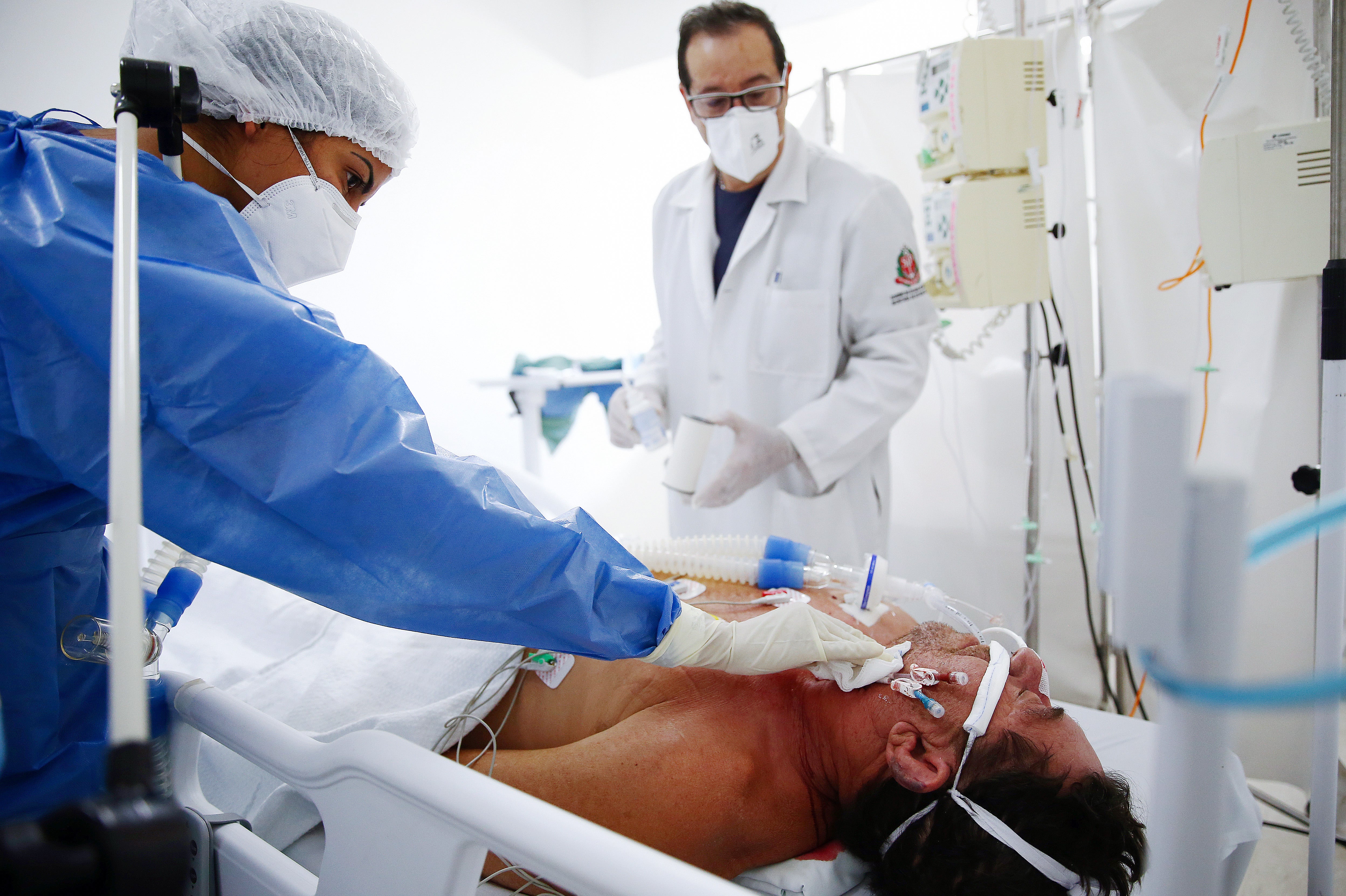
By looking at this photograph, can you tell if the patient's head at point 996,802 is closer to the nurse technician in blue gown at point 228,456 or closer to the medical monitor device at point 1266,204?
the nurse technician in blue gown at point 228,456

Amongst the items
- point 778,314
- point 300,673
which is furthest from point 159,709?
point 778,314

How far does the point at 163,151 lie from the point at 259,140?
0.21m

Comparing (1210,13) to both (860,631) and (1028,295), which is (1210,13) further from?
(860,631)

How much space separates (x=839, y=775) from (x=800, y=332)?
112 centimetres

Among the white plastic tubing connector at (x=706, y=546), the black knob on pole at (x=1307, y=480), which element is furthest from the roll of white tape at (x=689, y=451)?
the black knob on pole at (x=1307, y=480)

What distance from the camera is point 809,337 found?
6.36 ft

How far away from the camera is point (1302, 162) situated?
1578 mm

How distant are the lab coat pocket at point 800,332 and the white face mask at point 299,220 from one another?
1.10m

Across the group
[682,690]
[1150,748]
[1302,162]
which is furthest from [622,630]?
[1302,162]

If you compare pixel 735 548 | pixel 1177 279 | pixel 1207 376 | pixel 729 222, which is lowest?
pixel 735 548

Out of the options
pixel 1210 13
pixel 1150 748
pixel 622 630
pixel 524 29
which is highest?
pixel 524 29

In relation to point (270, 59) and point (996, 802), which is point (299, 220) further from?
point (996, 802)

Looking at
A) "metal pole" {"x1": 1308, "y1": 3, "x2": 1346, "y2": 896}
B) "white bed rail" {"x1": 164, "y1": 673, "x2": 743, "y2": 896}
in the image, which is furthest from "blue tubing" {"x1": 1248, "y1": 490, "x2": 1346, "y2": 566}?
"metal pole" {"x1": 1308, "y1": 3, "x2": 1346, "y2": 896}

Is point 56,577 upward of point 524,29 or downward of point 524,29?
downward
